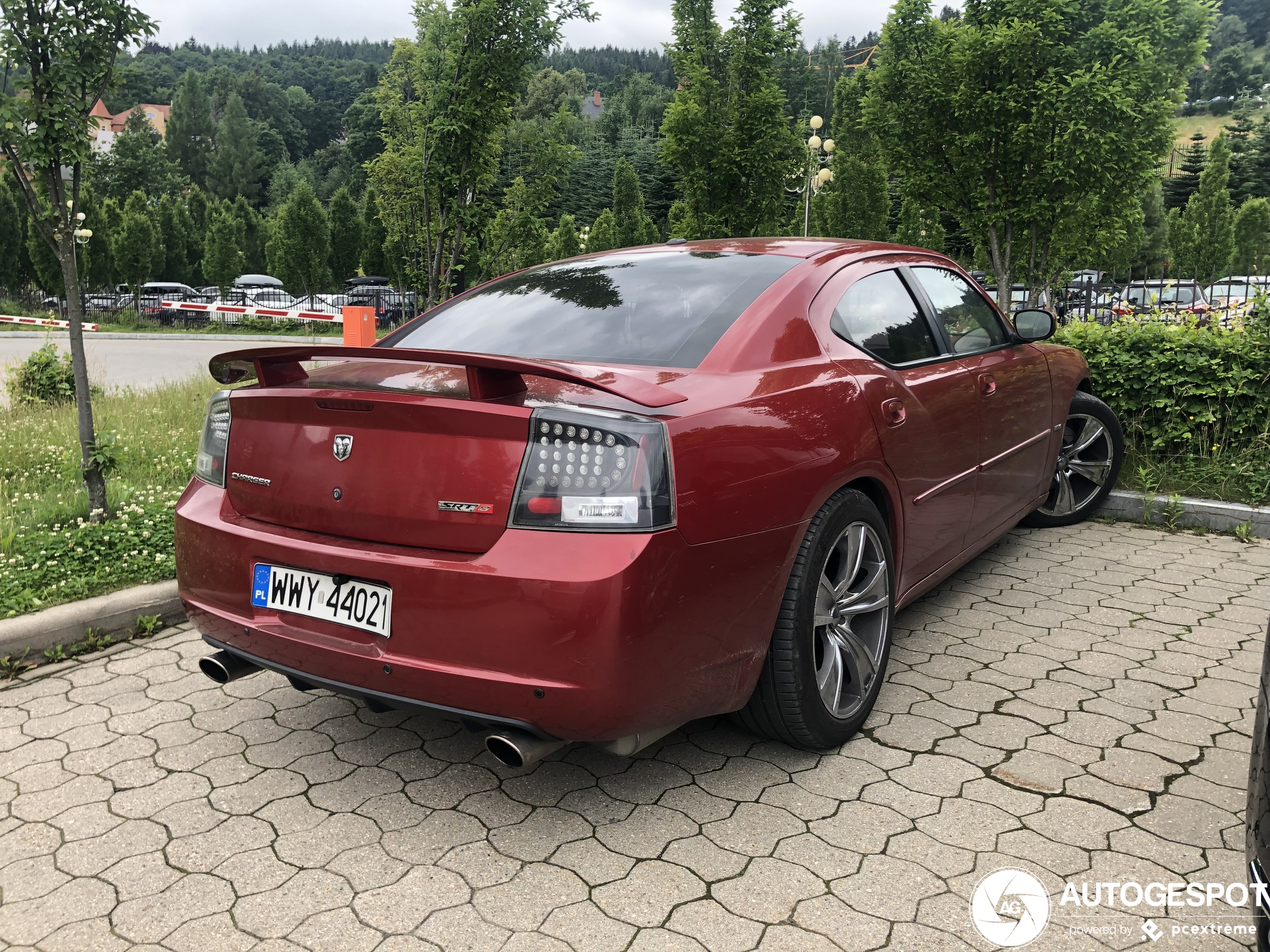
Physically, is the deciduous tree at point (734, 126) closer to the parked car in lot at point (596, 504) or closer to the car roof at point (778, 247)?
the car roof at point (778, 247)

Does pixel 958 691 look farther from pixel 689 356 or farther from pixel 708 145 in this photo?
pixel 708 145

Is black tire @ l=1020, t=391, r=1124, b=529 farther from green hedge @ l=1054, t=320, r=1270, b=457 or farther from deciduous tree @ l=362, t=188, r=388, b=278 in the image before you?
deciduous tree @ l=362, t=188, r=388, b=278

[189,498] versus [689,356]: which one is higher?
[689,356]

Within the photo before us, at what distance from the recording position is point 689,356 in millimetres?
2615

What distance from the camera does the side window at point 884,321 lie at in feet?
10.4

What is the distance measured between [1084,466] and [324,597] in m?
4.89

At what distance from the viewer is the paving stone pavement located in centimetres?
214

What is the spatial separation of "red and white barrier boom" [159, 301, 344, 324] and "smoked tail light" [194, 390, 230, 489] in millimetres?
21638

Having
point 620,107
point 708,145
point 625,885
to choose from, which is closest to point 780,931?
point 625,885

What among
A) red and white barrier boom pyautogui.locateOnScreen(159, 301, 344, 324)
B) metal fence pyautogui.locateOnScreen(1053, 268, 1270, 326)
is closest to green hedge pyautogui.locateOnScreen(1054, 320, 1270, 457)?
metal fence pyautogui.locateOnScreen(1053, 268, 1270, 326)

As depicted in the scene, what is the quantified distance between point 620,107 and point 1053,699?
118354 mm

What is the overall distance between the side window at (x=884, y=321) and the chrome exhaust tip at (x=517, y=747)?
164cm

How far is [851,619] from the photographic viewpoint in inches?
117

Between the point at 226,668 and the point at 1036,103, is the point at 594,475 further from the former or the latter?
the point at 1036,103
